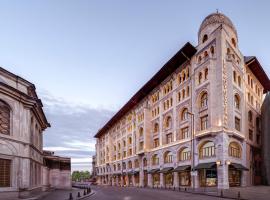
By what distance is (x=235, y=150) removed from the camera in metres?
47.0

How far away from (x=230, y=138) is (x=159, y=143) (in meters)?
21.7

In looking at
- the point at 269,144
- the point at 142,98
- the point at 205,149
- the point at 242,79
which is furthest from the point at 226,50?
the point at 142,98

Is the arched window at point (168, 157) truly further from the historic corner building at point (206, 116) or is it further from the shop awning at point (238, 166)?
the shop awning at point (238, 166)

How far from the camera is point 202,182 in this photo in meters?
47.7

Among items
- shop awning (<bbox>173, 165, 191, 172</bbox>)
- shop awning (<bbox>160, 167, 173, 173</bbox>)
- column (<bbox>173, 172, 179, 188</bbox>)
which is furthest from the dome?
column (<bbox>173, 172, 179, 188</bbox>)

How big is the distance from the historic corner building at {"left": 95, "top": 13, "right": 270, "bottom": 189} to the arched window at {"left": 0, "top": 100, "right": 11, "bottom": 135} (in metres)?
23.3

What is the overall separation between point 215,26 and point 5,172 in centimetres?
3794

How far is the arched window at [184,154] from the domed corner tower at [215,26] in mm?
18081

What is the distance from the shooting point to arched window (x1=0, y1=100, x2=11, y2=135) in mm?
25719

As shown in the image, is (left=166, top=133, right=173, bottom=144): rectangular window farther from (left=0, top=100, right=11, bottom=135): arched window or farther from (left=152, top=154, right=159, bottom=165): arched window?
(left=0, top=100, right=11, bottom=135): arched window

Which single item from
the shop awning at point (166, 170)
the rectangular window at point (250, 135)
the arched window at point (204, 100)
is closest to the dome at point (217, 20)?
the arched window at point (204, 100)

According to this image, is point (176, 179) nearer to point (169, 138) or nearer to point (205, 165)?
point (169, 138)

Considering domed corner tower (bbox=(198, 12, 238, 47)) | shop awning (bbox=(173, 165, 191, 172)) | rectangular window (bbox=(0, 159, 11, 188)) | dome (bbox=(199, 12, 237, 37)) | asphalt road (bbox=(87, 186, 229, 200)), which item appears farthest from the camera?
shop awning (bbox=(173, 165, 191, 172))

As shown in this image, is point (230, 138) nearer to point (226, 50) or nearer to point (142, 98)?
point (226, 50)
